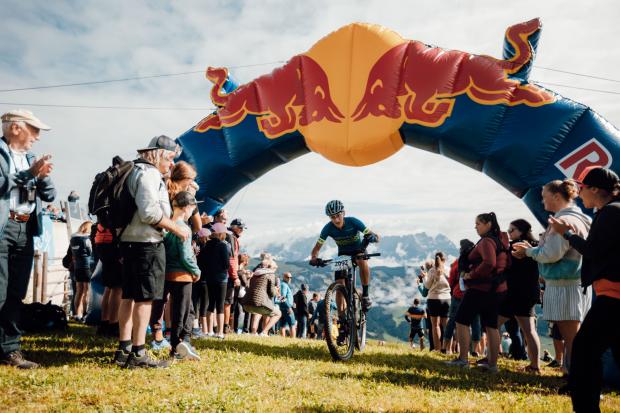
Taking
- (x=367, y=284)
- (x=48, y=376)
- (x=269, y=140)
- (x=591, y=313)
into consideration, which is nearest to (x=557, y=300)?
(x=591, y=313)

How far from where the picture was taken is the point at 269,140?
362 inches

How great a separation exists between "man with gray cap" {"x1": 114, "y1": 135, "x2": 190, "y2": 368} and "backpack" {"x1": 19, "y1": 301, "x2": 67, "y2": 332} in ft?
10.5

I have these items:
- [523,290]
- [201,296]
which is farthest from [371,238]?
[201,296]

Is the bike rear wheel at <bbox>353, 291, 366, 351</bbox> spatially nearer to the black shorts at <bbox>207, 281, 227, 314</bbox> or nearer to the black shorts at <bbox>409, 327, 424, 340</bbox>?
the black shorts at <bbox>207, 281, 227, 314</bbox>

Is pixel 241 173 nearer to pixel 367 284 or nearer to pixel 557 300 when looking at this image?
pixel 367 284

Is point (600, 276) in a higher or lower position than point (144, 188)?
lower

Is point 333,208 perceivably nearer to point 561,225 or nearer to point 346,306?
point 346,306

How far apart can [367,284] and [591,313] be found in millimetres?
4240

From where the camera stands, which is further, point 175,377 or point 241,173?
point 241,173

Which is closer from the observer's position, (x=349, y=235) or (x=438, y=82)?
(x=349, y=235)

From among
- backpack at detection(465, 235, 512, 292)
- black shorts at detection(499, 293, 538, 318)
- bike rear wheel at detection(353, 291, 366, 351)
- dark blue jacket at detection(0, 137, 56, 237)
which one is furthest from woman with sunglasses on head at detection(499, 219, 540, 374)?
dark blue jacket at detection(0, 137, 56, 237)

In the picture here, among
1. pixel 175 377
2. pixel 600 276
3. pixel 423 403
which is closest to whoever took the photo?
pixel 600 276

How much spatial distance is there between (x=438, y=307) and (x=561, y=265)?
509cm

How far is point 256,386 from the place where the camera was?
4.07 meters
